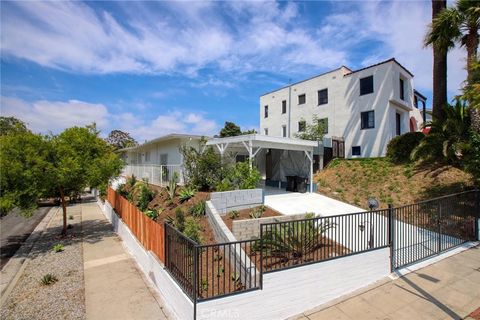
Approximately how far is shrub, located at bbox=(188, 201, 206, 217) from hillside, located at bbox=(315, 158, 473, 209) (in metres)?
6.92

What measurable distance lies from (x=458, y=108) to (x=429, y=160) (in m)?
2.80

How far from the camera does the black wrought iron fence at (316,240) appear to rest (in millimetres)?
5773

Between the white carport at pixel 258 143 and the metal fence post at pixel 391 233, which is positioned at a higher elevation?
the white carport at pixel 258 143

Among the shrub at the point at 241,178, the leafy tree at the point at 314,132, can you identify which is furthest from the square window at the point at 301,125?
the shrub at the point at 241,178

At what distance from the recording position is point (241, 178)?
36.6 feet

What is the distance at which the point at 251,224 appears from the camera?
797 centimetres

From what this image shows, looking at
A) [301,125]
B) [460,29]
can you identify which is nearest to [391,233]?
[460,29]

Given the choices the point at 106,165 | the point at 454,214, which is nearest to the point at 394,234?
the point at 454,214

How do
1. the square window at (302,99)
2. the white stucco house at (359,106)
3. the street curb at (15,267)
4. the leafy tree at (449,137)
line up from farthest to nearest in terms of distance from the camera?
the square window at (302,99) < the white stucco house at (359,106) < the leafy tree at (449,137) < the street curb at (15,267)

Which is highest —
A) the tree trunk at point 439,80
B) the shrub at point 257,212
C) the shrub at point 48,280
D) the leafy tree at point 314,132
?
the tree trunk at point 439,80

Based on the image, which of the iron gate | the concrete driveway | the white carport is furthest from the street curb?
the iron gate

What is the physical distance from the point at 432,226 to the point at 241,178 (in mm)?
6735

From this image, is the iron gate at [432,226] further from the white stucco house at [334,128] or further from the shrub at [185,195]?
the shrub at [185,195]

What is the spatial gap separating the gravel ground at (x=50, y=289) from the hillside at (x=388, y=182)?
1076cm
